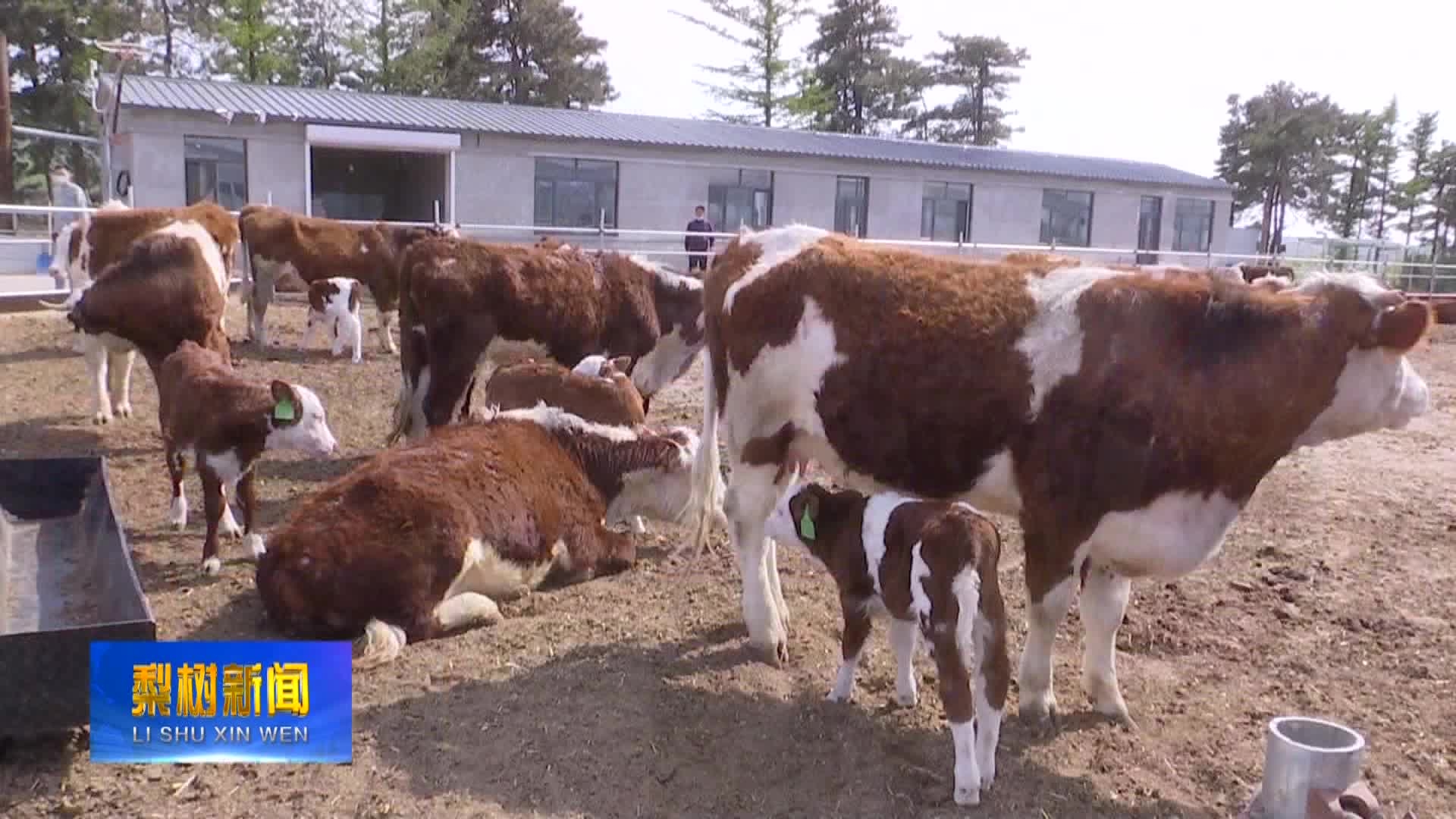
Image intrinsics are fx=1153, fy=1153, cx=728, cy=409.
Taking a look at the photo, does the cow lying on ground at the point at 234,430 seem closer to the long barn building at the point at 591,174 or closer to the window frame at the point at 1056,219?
the long barn building at the point at 591,174

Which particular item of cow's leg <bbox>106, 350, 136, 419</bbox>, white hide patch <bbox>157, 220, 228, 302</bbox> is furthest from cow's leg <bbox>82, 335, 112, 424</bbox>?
white hide patch <bbox>157, 220, 228, 302</bbox>

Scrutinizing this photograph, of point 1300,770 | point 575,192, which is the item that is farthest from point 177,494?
point 575,192

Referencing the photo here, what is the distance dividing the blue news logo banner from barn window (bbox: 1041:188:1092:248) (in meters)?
31.7

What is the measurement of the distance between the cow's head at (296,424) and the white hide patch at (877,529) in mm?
3087

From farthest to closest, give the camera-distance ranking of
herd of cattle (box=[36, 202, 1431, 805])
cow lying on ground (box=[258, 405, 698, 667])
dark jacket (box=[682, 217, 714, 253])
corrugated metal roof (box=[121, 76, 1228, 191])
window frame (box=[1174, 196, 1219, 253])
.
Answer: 1. window frame (box=[1174, 196, 1219, 253])
2. corrugated metal roof (box=[121, 76, 1228, 191])
3. dark jacket (box=[682, 217, 714, 253])
4. cow lying on ground (box=[258, 405, 698, 667])
5. herd of cattle (box=[36, 202, 1431, 805])

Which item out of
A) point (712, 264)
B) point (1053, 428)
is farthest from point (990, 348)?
point (712, 264)

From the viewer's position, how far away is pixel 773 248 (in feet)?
18.2

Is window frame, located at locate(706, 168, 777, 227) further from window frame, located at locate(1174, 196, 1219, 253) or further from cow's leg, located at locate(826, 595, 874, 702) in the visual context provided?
cow's leg, located at locate(826, 595, 874, 702)

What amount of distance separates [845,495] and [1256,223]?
53.7 m

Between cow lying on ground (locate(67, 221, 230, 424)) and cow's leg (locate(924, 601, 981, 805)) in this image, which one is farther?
cow lying on ground (locate(67, 221, 230, 424))

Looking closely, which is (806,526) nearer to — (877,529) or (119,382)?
(877,529)

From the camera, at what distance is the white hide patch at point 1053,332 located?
15.0ft

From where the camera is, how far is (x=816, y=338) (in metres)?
5.11

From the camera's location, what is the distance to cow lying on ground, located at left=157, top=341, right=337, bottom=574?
598 cm
